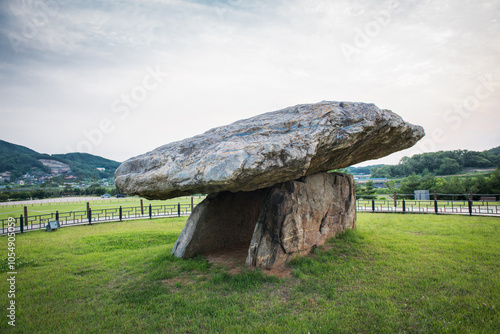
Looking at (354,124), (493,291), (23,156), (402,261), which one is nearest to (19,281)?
(354,124)

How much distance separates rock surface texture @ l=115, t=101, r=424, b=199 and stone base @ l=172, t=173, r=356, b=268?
0.80 m

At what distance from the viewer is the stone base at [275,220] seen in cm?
662

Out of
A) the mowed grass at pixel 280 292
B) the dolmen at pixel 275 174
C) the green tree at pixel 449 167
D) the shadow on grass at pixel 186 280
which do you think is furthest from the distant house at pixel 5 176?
the green tree at pixel 449 167

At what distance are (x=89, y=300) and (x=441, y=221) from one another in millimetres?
13667

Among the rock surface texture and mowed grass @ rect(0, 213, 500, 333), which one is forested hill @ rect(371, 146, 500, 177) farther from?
the rock surface texture

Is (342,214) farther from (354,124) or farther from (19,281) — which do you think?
(19,281)

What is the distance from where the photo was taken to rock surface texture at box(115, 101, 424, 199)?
5.09m

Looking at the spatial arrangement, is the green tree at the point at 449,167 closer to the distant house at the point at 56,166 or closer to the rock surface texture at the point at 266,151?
the rock surface texture at the point at 266,151

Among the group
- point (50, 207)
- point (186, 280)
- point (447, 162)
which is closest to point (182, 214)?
point (186, 280)

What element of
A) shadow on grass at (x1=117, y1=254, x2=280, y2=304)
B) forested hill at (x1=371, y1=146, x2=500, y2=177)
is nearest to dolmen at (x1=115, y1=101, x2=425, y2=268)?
shadow on grass at (x1=117, y1=254, x2=280, y2=304)

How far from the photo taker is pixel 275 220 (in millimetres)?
6621

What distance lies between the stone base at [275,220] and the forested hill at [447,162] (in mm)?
41576

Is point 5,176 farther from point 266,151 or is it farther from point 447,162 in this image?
point 447,162

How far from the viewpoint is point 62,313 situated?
4.84m
